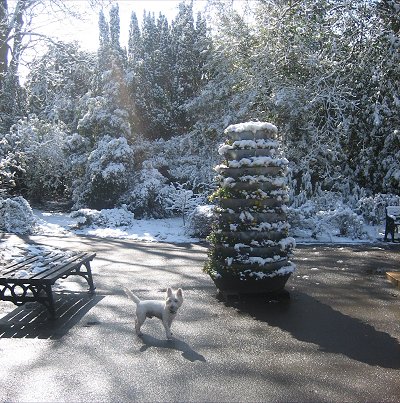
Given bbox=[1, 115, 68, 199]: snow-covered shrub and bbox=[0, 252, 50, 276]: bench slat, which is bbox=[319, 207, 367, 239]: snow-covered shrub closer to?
bbox=[0, 252, 50, 276]: bench slat

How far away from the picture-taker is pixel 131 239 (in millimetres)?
13406

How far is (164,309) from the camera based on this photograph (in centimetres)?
510

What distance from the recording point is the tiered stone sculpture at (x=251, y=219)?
6.57 m

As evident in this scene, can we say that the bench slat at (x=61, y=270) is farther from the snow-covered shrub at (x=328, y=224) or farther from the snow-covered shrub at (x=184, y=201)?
the snow-covered shrub at (x=184, y=201)

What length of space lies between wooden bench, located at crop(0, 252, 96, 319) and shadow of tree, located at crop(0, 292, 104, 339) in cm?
16

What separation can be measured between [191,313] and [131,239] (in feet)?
24.9

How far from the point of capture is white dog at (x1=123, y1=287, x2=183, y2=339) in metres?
5.04

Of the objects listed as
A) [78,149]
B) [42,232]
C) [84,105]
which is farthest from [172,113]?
[42,232]

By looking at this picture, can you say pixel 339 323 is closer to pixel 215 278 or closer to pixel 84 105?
pixel 215 278

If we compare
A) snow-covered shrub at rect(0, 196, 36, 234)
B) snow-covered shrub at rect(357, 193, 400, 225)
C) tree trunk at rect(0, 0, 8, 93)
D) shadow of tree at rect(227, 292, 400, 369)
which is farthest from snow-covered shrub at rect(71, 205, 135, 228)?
shadow of tree at rect(227, 292, 400, 369)

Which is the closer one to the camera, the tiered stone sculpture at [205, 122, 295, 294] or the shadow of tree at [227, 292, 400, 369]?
the shadow of tree at [227, 292, 400, 369]

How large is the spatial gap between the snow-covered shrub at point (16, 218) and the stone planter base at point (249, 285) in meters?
9.74

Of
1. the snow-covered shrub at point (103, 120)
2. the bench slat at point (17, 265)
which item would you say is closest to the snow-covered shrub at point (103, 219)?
the snow-covered shrub at point (103, 120)

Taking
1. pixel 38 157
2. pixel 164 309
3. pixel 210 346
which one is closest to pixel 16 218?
pixel 38 157
